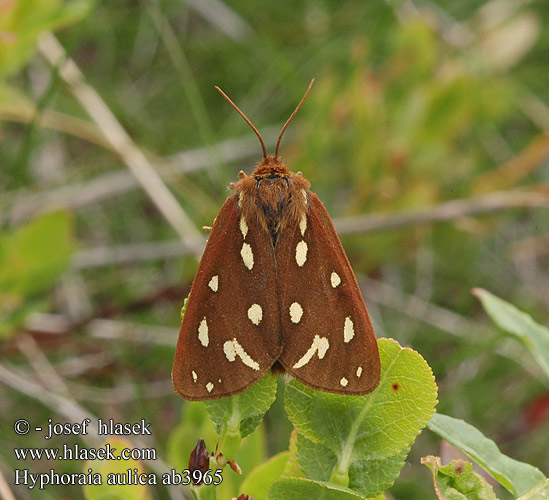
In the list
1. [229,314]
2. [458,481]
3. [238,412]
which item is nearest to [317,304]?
[229,314]

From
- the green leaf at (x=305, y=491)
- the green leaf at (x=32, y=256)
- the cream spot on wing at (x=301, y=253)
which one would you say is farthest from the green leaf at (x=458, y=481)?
the green leaf at (x=32, y=256)

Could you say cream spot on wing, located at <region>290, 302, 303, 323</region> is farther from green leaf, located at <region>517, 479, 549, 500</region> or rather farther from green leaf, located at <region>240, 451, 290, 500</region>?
green leaf, located at <region>517, 479, 549, 500</region>

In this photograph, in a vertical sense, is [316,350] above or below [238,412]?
above

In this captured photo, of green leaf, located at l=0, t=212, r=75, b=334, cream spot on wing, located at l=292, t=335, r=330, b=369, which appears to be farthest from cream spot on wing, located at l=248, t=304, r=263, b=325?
green leaf, located at l=0, t=212, r=75, b=334

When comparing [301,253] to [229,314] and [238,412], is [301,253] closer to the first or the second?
[229,314]

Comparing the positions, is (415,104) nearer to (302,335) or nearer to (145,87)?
(145,87)

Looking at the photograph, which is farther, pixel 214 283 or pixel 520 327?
pixel 520 327
